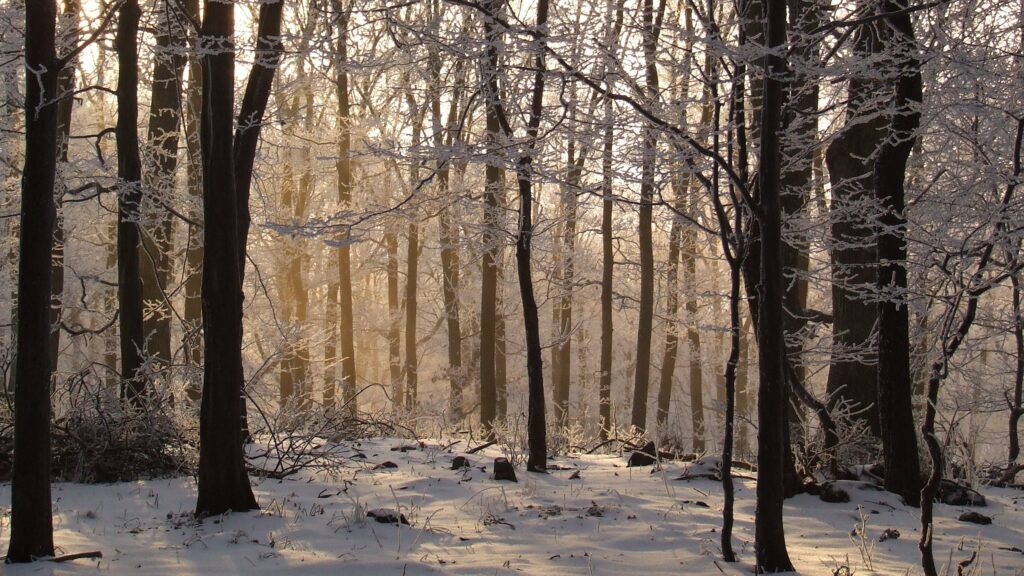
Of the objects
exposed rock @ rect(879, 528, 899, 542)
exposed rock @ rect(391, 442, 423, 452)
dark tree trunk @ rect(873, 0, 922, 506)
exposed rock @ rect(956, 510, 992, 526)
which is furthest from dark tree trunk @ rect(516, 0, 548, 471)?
exposed rock @ rect(956, 510, 992, 526)

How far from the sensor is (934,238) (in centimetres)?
579

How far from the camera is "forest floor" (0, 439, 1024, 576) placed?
4.05 m

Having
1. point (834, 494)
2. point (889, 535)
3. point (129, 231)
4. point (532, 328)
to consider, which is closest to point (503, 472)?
point (532, 328)

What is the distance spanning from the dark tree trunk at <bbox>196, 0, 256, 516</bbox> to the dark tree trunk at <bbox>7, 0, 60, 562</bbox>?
998 mm

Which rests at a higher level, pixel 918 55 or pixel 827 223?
pixel 918 55

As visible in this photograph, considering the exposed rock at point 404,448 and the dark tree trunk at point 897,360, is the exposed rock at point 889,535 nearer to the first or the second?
the dark tree trunk at point 897,360

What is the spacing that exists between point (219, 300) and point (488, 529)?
2259 millimetres

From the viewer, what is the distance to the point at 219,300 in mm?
4980

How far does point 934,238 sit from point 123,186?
23.4 ft

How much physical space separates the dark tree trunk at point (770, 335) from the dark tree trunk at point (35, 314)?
143 inches

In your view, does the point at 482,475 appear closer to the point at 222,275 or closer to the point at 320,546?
the point at 320,546

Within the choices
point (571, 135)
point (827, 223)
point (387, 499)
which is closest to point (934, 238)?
point (827, 223)

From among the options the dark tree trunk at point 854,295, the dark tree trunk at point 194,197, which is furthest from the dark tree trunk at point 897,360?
the dark tree trunk at point 194,197

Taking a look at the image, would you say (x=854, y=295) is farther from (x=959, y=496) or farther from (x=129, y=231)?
(x=129, y=231)
